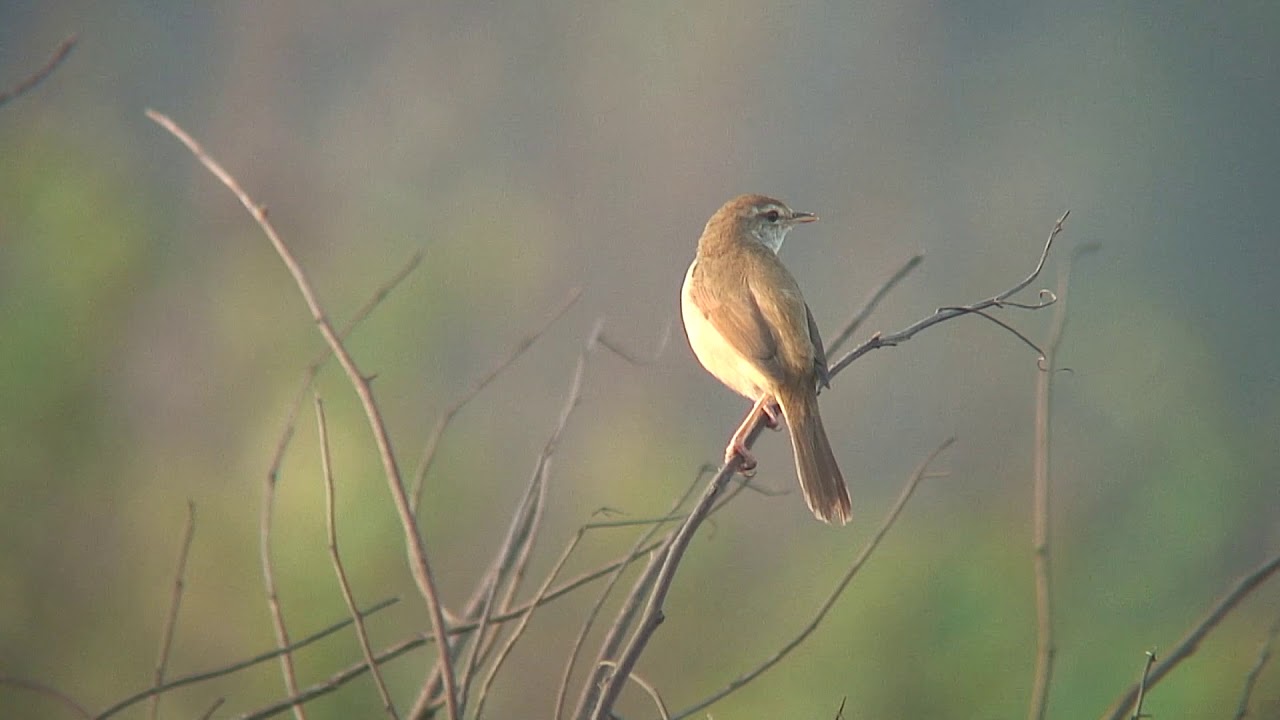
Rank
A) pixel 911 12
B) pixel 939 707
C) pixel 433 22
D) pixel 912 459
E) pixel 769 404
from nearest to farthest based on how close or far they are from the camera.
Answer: pixel 769 404 < pixel 939 707 < pixel 912 459 < pixel 911 12 < pixel 433 22

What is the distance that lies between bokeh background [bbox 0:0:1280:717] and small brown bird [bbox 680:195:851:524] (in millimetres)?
1145

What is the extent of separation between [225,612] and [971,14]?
2373 millimetres

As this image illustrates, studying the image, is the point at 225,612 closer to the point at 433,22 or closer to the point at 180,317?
the point at 180,317

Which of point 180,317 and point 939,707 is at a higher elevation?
point 939,707

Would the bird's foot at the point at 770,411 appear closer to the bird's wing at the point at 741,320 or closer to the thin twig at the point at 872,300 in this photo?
the bird's wing at the point at 741,320

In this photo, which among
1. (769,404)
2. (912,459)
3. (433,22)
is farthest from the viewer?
(433,22)

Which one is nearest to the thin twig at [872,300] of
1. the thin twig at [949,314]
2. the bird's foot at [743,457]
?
the thin twig at [949,314]

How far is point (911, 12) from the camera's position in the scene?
3031mm

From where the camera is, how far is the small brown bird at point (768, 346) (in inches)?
56.0

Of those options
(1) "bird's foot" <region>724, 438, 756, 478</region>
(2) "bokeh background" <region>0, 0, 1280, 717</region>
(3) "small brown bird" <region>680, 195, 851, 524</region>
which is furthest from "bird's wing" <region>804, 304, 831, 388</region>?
(2) "bokeh background" <region>0, 0, 1280, 717</region>

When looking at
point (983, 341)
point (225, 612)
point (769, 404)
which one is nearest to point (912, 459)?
point (983, 341)

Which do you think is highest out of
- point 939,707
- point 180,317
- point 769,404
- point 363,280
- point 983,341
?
point 983,341

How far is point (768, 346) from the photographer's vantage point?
58.9 inches

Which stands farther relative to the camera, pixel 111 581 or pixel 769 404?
pixel 111 581
